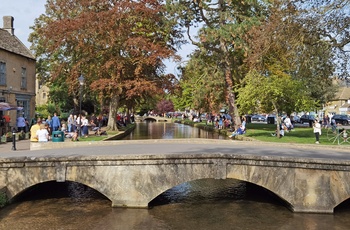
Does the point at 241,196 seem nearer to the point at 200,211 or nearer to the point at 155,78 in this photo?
the point at 200,211

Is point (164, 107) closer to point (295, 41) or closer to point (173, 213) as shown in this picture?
point (295, 41)

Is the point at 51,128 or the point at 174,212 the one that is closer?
the point at 174,212

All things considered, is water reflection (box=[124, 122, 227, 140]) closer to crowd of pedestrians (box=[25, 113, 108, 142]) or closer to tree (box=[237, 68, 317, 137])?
crowd of pedestrians (box=[25, 113, 108, 142])

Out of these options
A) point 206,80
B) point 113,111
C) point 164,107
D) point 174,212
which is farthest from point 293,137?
point 164,107

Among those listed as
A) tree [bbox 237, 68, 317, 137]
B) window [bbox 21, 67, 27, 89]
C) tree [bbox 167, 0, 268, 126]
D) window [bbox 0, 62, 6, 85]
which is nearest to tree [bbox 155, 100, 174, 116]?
tree [bbox 167, 0, 268, 126]

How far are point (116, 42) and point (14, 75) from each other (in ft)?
28.5

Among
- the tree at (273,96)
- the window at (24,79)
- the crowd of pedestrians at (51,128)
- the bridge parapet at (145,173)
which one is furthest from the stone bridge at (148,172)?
the window at (24,79)

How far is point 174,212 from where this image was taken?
13148mm

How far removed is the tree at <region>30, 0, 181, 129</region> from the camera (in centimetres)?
3122

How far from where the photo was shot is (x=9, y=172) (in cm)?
1334

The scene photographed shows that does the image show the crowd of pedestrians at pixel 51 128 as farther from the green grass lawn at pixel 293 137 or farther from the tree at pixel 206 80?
the green grass lawn at pixel 293 137

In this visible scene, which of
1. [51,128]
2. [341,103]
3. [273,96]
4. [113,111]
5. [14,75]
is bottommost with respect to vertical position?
[51,128]

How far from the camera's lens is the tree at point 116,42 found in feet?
102

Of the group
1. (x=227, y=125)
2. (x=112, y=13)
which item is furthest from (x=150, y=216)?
(x=227, y=125)
